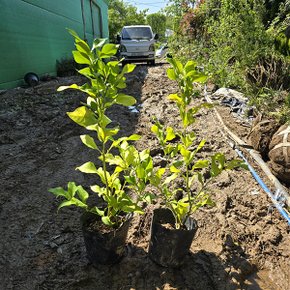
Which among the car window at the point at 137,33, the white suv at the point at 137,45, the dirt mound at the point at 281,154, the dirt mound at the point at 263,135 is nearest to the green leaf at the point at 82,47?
the dirt mound at the point at 281,154

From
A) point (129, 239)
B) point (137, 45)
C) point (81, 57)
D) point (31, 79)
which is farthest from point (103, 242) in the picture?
point (137, 45)

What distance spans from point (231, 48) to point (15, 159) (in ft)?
16.4

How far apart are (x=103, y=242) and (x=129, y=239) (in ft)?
1.35

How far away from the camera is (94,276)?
1.72 meters

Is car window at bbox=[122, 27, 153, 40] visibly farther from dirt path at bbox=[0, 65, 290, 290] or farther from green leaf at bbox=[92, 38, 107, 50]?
green leaf at bbox=[92, 38, 107, 50]

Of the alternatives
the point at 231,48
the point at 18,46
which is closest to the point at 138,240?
the point at 231,48

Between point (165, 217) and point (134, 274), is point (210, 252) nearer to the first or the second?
point (165, 217)

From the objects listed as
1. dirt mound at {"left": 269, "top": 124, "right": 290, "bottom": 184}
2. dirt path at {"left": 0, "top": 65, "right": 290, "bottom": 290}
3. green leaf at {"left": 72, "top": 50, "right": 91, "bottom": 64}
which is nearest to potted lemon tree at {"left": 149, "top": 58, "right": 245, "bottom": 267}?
dirt path at {"left": 0, "top": 65, "right": 290, "bottom": 290}

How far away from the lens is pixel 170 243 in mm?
1671

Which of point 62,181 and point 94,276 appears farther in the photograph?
point 62,181

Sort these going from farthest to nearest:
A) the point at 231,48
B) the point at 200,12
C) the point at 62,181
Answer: the point at 200,12 < the point at 231,48 < the point at 62,181

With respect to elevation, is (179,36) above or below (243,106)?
above

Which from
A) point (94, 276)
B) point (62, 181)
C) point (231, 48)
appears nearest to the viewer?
point (94, 276)

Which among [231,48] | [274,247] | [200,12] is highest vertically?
[200,12]
